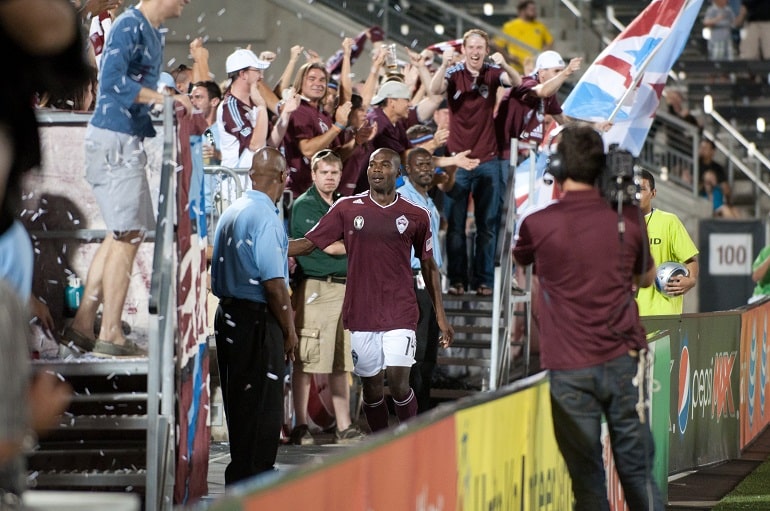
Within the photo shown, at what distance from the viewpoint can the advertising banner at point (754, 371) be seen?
12633mm

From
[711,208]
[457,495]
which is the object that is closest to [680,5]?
[457,495]

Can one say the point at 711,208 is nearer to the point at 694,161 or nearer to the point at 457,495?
the point at 694,161

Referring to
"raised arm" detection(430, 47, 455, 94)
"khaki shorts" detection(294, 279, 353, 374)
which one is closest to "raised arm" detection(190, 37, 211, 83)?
"raised arm" detection(430, 47, 455, 94)

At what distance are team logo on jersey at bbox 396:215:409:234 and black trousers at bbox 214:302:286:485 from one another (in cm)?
147

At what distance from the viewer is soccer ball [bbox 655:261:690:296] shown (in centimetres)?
1050

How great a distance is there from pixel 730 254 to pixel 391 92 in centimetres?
1011

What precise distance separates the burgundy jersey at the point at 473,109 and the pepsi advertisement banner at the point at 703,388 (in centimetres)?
269

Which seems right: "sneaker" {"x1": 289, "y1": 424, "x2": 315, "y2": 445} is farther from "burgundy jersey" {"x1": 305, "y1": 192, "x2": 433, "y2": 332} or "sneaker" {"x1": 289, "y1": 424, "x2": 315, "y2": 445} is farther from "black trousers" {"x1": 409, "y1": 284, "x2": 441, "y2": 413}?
"burgundy jersey" {"x1": 305, "y1": 192, "x2": 433, "y2": 332}

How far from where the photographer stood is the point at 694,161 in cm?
2194

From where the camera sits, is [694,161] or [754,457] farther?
[694,161]

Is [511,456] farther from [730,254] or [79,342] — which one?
[730,254]

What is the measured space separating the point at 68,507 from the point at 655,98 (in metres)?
10.4

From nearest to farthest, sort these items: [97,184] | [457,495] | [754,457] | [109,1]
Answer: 1. [457,495]
2. [97,184]
3. [109,1]
4. [754,457]

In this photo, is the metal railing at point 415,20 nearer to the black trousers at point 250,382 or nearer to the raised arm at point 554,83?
the raised arm at point 554,83
